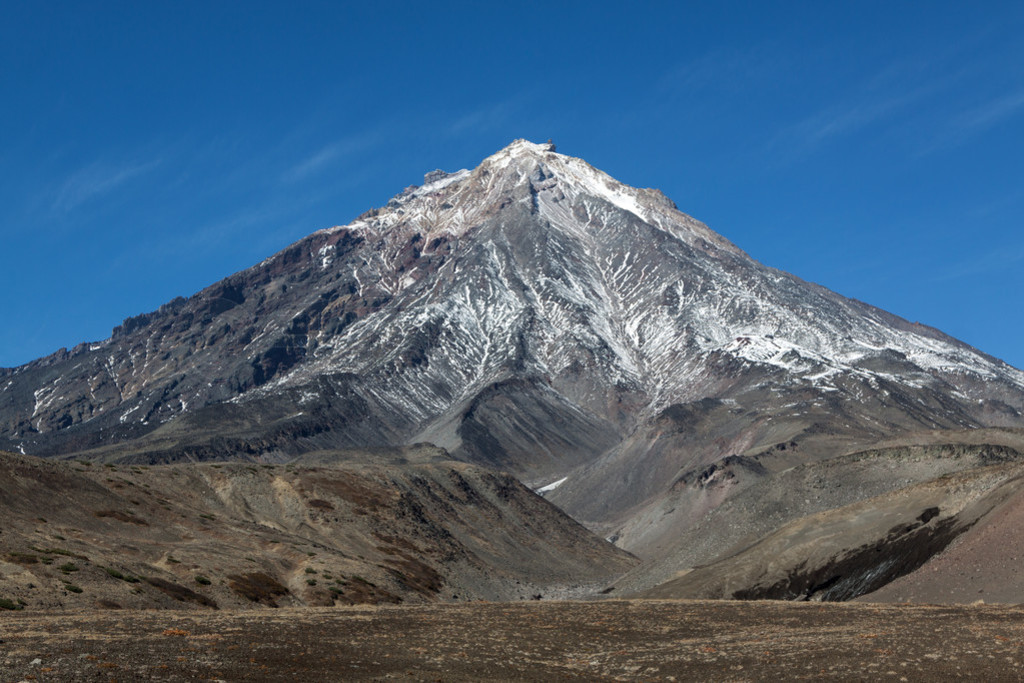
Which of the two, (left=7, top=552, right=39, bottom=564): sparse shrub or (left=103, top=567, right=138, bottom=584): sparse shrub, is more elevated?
(left=7, top=552, right=39, bottom=564): sparse shrub

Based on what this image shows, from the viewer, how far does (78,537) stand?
61.5 m

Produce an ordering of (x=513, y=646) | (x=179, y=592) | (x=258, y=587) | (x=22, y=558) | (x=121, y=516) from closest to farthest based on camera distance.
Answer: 1. (x=513, y=646)
2. (x=22, y=558)
3. (x=179, y=592)
4. (x=258, y=587)
5. (x=121, y=516)

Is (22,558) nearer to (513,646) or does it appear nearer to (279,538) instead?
(513,646)

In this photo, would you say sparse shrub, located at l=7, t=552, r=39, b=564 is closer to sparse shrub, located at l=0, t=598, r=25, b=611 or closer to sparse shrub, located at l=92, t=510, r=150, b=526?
sparse shrub, located at l=0, t=598, r=25, b=611

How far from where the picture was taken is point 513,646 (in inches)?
1409

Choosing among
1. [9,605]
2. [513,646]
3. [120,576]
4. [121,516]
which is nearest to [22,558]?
[120,576]

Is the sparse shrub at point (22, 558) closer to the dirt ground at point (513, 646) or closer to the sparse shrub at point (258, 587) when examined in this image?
the dirt ground at point (513, 646)

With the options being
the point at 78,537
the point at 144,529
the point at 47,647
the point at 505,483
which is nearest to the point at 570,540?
the point at 505,483

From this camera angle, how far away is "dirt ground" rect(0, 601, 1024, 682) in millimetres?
27344

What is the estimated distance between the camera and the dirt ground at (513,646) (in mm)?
27344

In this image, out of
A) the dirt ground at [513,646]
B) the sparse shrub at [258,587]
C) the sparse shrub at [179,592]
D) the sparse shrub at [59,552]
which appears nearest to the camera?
the dirt ground at [513,646]

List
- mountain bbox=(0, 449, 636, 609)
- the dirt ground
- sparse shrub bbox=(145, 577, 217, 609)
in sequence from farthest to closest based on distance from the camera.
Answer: sparse shrub bbox=(145, 577, 217, 609) → mountain bbox=(0, 449, 636, 609) → the dirt ground

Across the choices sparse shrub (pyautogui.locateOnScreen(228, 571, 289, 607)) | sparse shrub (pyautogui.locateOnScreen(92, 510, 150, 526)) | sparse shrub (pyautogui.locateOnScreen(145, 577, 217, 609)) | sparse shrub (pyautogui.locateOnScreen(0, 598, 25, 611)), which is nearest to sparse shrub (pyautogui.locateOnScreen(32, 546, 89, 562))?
sparse shrub (pyautogui.locateOnScreen(145, 577, 217, 609))

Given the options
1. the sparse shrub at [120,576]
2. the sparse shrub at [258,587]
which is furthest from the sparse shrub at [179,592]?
the sparse shrub at [258,587]
